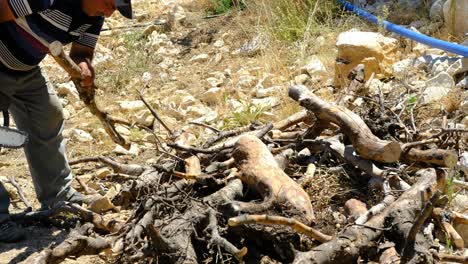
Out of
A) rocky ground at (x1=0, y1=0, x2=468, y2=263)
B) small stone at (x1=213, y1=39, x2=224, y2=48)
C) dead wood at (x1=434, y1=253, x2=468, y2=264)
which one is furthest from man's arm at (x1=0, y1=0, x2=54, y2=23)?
small stone at (x1=213, y1=39, x2=224, y2=48)

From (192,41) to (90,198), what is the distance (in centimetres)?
287

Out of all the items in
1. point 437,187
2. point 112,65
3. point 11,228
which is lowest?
point 112,65

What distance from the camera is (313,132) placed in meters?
3.25

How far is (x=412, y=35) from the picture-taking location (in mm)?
4422

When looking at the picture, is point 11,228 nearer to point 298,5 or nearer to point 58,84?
point 58,84

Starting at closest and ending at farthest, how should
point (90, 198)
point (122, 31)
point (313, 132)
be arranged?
1. point (313, 132)
2. point (90, 198)
3. point (122, 31)

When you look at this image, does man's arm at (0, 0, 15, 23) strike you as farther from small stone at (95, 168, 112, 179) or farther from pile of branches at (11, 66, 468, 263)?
small stone at (95, 168, 112, 179)

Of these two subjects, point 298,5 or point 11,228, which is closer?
point 11,228

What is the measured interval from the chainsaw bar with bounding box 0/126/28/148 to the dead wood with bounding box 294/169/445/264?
1244 millimetres

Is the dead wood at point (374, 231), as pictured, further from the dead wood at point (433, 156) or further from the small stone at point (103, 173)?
the small stone at point (103, 173)

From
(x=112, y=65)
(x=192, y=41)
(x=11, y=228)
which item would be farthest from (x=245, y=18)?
(x=11, y=228)

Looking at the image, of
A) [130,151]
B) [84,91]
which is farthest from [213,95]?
[84,91]

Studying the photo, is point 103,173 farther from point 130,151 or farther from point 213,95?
point 213,95

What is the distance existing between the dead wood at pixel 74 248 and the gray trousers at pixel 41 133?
0.75 metres
